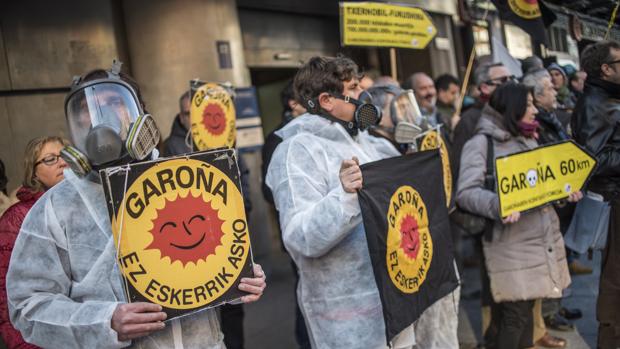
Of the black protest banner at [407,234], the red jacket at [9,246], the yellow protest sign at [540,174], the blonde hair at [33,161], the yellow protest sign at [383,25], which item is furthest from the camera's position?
the yellow protest sign at [383,25]

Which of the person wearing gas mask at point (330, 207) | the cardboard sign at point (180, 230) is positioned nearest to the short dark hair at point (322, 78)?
the person wearing gas mask at point (330, 207)

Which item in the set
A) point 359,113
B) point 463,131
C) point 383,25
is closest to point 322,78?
point 359,113

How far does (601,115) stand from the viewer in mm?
3729

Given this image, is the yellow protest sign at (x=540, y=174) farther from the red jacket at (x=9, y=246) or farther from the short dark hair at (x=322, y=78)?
the red jacket at (x=9, y=246)

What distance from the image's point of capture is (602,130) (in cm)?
377

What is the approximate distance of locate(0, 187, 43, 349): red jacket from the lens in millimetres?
2680

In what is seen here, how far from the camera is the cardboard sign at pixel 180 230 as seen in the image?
69.1 inches

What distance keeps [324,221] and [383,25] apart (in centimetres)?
327

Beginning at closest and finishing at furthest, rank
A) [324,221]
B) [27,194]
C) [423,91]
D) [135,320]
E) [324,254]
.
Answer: [135,320], [324,221], [324,254], [27,194], [423,91]

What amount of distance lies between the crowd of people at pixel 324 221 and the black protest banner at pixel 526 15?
1.61 m

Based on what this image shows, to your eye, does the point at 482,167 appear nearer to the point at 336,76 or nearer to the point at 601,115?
the point at 601,115

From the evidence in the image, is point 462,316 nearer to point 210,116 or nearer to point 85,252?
point 210,116

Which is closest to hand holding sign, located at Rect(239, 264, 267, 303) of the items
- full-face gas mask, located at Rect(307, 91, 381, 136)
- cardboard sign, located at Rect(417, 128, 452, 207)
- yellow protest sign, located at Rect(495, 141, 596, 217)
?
full-face gas mask, located at Rect(307, 91, 381, 136)

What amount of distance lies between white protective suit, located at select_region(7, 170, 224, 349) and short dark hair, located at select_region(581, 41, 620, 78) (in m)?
3.30
